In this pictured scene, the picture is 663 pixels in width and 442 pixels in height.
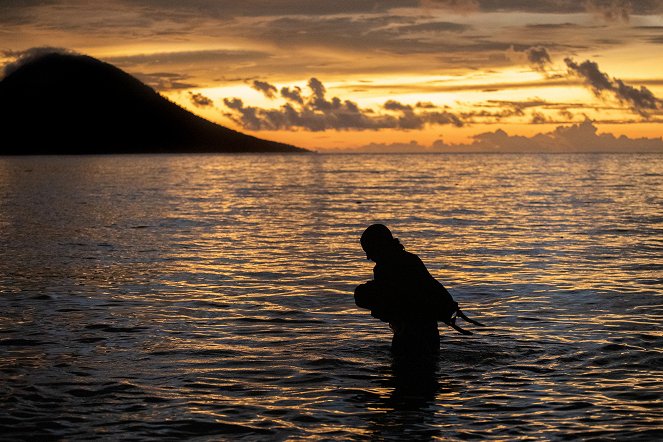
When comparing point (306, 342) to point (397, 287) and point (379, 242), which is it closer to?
point (397, 287)

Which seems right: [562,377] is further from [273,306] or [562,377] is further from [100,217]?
[100,217]

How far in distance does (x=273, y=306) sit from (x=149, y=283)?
13.7 ft

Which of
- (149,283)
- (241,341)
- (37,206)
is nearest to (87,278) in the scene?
(149,283)

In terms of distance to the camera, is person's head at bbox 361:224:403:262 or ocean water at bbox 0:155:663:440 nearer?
ocean water at bbox 0:155:663:440

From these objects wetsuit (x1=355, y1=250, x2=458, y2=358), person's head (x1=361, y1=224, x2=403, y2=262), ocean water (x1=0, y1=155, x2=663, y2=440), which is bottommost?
ocean water (x1=0, y1=155, x2=663, y2=440)

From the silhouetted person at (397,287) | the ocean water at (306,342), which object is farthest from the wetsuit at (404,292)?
the ocean water at (306,342)

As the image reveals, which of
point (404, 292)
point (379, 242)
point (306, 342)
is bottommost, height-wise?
point (306, 342)

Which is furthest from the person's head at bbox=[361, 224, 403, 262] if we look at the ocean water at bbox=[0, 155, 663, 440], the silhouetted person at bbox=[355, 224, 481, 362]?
the ocean water at bbox=[0, 155, 663, 440]

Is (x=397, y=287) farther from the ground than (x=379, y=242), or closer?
closer

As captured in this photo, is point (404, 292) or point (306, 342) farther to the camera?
point (306, 342)

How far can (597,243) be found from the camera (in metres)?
28.2

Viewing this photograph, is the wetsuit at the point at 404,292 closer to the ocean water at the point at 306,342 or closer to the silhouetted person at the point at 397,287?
the silhouetted person at the point at 397,287

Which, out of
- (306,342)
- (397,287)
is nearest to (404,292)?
(397,287)

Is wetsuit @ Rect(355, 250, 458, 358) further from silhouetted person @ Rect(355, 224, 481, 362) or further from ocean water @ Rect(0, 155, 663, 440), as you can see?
ocean water @ Rect(0, 155, 663, 440)
